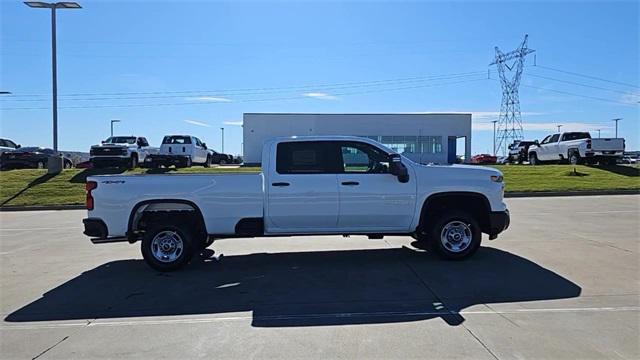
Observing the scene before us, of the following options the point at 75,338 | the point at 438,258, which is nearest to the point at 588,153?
the point at 438,258

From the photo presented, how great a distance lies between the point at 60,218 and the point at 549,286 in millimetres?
14308

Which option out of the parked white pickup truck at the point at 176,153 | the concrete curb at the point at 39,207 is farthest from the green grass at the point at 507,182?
the parked white pickup truck at the point at 176,153

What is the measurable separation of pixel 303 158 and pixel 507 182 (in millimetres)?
17641

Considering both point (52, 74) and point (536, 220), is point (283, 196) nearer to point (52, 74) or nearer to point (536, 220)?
point (536, 220)

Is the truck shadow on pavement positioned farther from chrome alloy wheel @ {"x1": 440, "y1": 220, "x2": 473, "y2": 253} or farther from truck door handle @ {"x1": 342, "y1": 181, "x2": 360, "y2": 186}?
truck door handle @ {"x1": 342, "y1": 181, "x2": 360, "y2": 186}

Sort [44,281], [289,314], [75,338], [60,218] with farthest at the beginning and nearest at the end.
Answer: [60,218], [44,281], [289,314], [75,338]

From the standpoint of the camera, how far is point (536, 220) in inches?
516

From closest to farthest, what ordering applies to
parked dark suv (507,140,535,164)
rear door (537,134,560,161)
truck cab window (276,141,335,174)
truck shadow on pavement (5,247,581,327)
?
1. truck shadow on pavement (5,247,581,327)
2. truck cab window (276,141,335,174)
3. rear door (537,134,560,161)
4. parked dark suv (507,140,535,164)

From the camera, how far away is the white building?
5416cm

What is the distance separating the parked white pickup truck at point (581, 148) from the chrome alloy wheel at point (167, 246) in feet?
83.2

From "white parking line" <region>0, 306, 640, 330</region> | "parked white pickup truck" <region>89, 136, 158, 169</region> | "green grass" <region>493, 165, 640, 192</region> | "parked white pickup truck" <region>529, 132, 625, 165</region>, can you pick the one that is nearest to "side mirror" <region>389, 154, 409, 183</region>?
"white parking line" <region>0, 306, 640, 330</region>

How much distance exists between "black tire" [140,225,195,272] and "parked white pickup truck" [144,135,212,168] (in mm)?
20218

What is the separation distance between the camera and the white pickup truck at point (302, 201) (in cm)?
764

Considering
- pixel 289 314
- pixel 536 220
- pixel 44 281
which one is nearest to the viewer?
pixel 289 314
